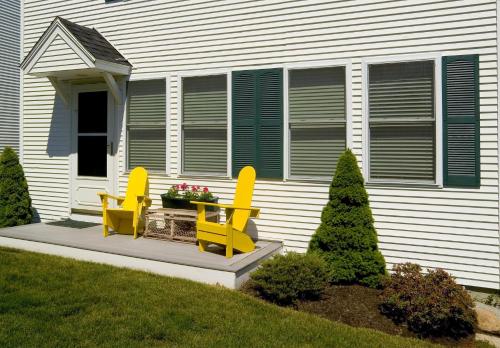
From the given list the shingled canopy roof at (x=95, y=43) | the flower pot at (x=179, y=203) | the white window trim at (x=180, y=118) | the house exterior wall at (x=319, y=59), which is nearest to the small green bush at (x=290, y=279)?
the house exterior wall at (x=319, y=59)

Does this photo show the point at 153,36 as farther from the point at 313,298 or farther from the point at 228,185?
the point at 313,298

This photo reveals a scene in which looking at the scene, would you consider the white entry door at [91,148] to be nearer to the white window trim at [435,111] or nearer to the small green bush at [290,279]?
the small green bush at [290,279]

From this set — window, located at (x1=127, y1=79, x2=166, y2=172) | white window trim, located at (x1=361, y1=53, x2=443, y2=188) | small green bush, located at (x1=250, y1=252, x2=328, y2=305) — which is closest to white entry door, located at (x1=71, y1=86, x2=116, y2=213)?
window, located at (x1=127, y1=79, x2=166, y2=172)

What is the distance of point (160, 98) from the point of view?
708 centimetres

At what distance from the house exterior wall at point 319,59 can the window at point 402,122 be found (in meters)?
0.16

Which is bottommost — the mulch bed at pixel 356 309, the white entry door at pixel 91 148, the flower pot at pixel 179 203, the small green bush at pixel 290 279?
the mulch bed at pixel 356 309

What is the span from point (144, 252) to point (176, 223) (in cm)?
83

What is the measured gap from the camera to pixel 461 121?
5070 millimetres

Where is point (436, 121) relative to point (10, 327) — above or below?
above

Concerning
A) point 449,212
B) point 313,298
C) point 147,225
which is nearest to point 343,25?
point 449,212

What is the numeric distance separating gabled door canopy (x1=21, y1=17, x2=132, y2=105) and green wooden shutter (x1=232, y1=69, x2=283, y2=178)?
2.12 m

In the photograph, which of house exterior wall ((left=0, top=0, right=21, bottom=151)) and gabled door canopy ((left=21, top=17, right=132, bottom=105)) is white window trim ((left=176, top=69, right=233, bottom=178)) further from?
house exterior wall ((left=0, top=0, right=21, bottom=151))

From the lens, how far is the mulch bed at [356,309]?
4051 millimetres

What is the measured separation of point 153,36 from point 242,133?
2.32 metres
